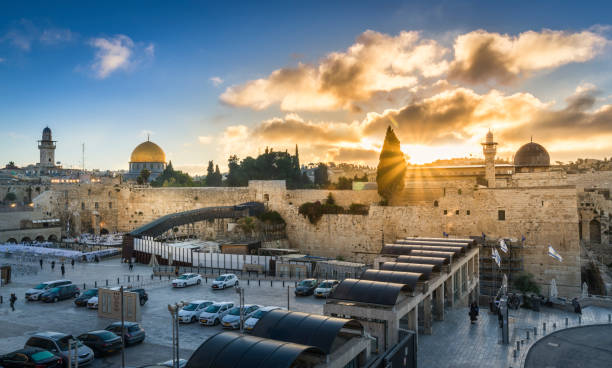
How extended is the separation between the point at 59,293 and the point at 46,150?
275 feet

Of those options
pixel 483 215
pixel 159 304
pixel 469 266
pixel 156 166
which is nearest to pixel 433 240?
pixel 469 266

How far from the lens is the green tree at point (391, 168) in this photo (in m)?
33.1

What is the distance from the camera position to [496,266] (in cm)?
2648

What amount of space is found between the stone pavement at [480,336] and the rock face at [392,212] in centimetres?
801

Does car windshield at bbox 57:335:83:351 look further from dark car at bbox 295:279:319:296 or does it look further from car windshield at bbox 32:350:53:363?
dark car at bbox 295:279:319:296

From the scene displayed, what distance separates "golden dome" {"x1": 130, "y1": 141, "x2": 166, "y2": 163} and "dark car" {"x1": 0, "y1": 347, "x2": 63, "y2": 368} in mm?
73069

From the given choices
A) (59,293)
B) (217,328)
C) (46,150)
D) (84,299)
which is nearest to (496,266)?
(217,328)

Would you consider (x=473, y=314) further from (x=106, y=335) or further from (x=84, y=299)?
(x=84, y=299)

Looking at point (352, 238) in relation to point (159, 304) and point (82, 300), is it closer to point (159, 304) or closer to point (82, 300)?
point (159, 304)

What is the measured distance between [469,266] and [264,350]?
55.6 ft

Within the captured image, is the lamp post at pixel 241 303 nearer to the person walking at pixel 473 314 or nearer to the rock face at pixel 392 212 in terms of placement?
the person walking at pixel 473 314

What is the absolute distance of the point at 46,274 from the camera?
25938mm

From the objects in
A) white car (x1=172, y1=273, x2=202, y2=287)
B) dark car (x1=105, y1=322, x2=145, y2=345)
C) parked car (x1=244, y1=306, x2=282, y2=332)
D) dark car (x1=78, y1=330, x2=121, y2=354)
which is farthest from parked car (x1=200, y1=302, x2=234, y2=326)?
white car (x1=172, y1=273, x2=202, y2=287)

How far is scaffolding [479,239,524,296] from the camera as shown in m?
26.2
